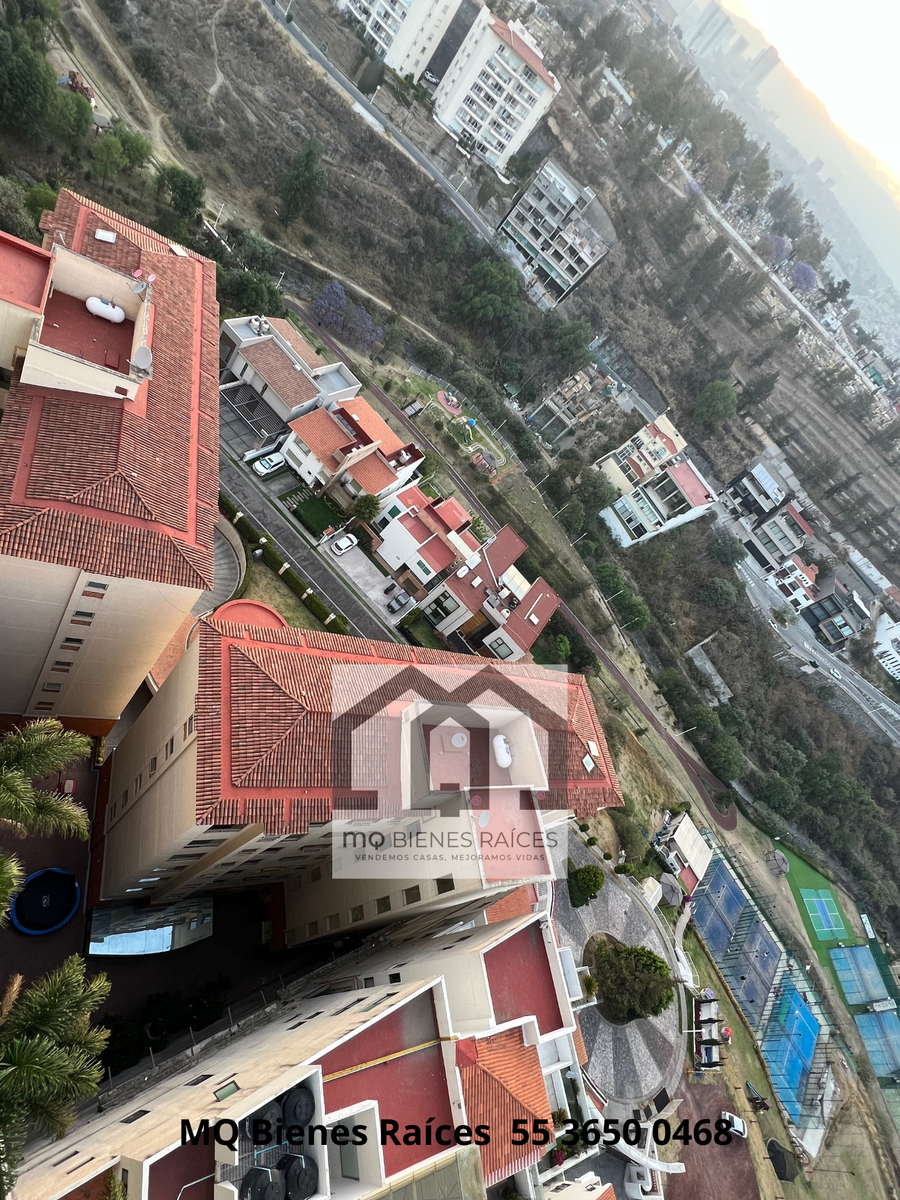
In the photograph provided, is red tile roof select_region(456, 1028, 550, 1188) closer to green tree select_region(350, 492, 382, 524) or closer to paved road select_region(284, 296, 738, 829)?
green tree select_region(350, 492, 382, 524)

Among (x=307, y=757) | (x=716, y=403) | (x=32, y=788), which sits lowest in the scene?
(x=32, y=788)

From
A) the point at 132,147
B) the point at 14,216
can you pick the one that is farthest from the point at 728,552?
the point at 14,216

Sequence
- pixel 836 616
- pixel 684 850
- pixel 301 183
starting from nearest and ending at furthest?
1. pixel 684 850
2. pixel 301 183
3. pixel 836 616

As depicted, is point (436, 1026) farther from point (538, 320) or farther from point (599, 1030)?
point (538, 320)

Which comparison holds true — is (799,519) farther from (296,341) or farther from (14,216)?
(14,216)

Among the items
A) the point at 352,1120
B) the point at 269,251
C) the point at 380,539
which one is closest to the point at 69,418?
the point at 352,1120
